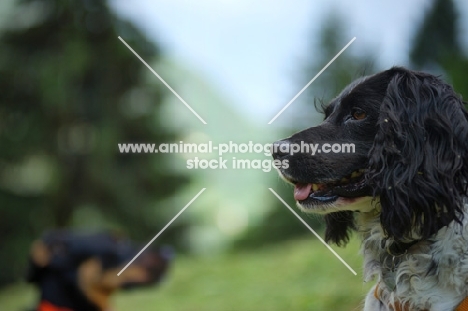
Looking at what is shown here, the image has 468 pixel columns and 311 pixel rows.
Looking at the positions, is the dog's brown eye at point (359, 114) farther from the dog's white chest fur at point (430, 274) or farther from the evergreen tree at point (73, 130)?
the evergreen tree at point (73, 130)

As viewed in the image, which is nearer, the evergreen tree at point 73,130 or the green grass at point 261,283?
the green grass at point 261,283

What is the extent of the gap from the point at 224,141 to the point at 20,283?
18.5ft

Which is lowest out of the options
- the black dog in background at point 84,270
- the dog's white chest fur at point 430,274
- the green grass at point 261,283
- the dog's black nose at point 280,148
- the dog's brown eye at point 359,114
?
the green grass at point 261,283

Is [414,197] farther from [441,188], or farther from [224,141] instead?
[224,141]

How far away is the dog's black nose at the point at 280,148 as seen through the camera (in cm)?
261

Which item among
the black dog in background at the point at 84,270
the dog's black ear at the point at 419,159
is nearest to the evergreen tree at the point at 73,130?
the black dog in background at the point at 84,270

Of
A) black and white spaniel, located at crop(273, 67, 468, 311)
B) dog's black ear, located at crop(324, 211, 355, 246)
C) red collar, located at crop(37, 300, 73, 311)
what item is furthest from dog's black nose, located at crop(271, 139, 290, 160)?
red collar, located at crop(37, 300, 73, 311)

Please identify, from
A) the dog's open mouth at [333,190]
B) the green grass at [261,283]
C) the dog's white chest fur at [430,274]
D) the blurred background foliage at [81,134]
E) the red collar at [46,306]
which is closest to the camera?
the dog's white chest fur at [430,274]

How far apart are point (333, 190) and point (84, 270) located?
283cm

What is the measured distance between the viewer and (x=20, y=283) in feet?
33.9

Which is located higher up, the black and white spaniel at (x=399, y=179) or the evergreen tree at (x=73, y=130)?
the black and white spaniel at (x=399, y=179)

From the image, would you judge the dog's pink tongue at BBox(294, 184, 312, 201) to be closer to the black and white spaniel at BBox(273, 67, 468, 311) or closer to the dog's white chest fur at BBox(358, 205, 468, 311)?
the black and white spaniel at BBox(273, 67, 468, 311)

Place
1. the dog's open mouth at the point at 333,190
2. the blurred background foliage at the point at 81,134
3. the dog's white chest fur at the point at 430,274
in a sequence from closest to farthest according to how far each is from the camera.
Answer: the dog's white chest fur at the point at 430,274, the dog's open mouth at the point at 333,190, the blurred background foliage at the point at 81,134

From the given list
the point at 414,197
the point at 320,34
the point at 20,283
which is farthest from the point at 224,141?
the point at 20,283
